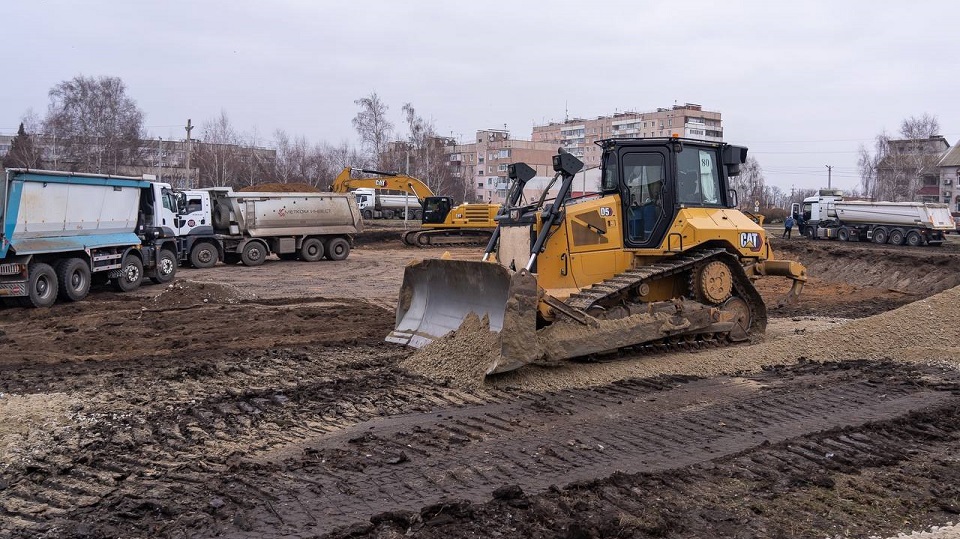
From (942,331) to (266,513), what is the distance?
906 centimetres

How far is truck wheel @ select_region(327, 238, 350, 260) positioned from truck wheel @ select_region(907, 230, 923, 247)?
2613 cm

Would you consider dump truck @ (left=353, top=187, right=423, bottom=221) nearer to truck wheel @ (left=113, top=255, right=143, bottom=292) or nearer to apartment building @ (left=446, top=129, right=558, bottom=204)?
truck wheel @ (left=113, top=255, right=143, bottom=292)

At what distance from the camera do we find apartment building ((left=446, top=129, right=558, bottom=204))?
305ft

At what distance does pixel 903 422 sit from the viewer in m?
6.90

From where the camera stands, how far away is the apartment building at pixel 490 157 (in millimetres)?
92938

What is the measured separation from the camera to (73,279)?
16.2 metres

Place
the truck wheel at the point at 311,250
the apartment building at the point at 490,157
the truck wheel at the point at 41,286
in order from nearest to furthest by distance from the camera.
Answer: the truck wheel at the point at 41,286, the truck wheel at the point at 311,250, the apartment building at the point at 490,157

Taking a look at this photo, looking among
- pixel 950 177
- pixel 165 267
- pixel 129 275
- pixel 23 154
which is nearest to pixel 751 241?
pixel 129 275

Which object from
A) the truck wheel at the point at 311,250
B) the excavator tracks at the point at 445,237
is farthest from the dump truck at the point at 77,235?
the excavator tracks at the point at 445,237

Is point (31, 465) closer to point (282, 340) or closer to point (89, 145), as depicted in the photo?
point (282, 340)

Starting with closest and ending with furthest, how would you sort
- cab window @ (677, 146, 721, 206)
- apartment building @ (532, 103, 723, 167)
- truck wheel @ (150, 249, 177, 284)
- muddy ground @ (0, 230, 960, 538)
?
muddy ground @ (0, 230, 960, 538) < cab window @ (677, 146, 721, 206) < truck wheel @ (150, 249, 177, 284) < apartment building @ (532, 103, 723, 167)

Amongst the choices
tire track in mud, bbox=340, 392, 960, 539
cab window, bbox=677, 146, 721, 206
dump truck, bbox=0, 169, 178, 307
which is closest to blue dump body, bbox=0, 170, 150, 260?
dump truck, bbox=0, 169, 178, 307

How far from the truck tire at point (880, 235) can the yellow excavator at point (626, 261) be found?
31490 millimetres

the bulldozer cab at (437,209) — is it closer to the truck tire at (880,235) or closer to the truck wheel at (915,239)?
the truck tire at (880,235)
